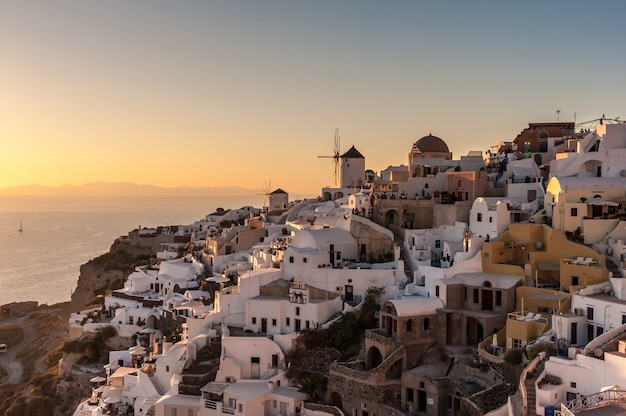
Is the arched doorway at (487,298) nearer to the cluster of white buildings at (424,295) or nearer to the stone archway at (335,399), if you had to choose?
the cluster of white buildings at (424,295)

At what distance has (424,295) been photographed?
24.4m

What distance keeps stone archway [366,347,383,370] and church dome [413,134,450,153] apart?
63.7ft

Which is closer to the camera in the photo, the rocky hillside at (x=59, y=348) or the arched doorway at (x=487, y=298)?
the arched doorway at (x=487, y=298)

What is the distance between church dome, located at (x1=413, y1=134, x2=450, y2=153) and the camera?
130 feet

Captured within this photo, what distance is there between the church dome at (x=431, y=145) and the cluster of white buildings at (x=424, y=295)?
4.28 meters

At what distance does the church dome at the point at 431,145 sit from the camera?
1564 inches

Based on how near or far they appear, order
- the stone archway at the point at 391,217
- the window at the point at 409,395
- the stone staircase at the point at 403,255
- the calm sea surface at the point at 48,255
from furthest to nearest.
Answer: the calm sea surface at the point at 48,255, the stone archway at the point at 391,217, the stone staircase at the point at 403,255, the window at the point at 409,395

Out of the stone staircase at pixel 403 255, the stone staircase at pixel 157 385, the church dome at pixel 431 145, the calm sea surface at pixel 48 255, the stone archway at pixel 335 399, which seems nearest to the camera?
the stone archway at pixel 335 399

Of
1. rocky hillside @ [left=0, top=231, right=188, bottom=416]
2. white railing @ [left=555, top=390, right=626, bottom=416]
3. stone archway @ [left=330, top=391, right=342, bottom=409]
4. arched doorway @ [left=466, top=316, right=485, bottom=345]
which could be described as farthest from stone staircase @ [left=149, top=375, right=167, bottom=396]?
white railing @ [left=555, top=390, right=626, bottom=416]

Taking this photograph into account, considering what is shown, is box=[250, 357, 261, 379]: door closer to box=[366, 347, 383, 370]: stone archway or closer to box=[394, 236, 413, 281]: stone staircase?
box=[366, 347, 383, 370]: stone archway

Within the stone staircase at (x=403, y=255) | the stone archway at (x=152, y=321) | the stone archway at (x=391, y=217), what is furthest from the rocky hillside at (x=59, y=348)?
the stone staircase at (x=403, y=255)

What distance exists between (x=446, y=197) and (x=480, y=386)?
13.3 m

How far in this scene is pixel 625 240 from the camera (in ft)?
74.3

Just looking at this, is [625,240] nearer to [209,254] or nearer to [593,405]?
[593,405]
